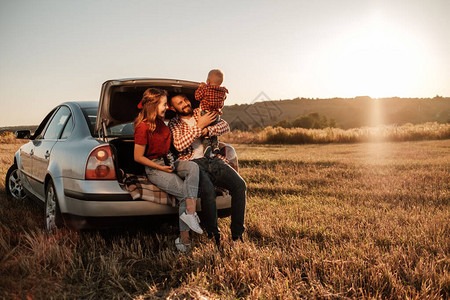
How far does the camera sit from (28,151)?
5621 millimetres

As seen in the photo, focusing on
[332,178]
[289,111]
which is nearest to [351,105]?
[289,111]

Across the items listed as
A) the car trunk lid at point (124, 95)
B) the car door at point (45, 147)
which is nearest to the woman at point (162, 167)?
the car trunk lid at point (124, 95)

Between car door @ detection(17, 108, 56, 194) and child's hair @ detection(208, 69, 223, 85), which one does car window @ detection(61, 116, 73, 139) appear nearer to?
car door @ detection(17, 108, 56, 194)

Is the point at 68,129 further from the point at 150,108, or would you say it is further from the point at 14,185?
the point at 14,185

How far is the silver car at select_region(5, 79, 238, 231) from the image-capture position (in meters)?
3.61

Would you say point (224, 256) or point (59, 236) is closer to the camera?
point (224, 256)

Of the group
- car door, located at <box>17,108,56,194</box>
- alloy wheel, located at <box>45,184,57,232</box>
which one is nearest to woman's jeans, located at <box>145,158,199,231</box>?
alloy wheel, located at <box>45,184,57,232</box>

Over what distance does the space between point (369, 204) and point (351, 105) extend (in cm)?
11978

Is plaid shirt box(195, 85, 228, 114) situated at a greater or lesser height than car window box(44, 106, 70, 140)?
greater

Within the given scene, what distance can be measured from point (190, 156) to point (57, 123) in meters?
2.26

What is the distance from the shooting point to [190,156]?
160 inches

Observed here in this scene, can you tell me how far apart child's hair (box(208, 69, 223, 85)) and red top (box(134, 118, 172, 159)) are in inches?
27.7

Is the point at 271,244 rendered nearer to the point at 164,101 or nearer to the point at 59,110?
the point at 164,101

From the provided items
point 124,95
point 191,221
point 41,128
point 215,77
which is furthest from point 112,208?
point 41,128
